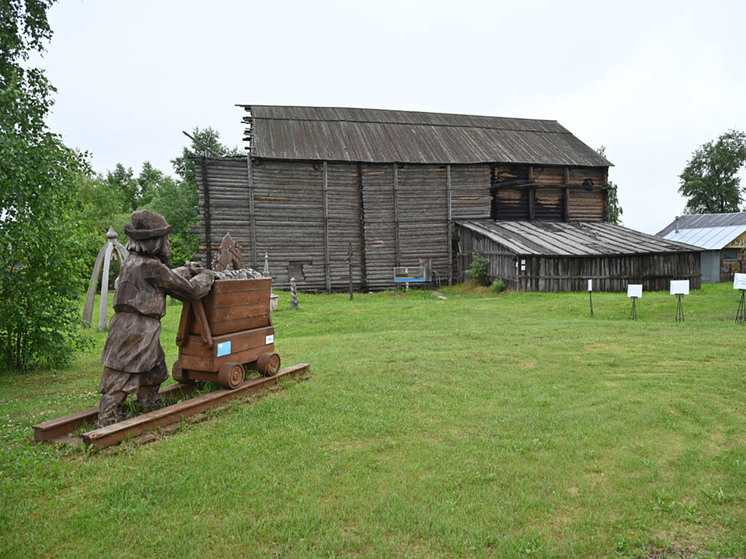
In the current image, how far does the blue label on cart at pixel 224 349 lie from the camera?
5.78 meters

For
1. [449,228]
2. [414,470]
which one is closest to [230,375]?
[414,470]

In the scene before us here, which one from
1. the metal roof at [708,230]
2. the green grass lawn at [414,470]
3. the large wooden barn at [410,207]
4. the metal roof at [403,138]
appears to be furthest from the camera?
the metal roof at [708,230]

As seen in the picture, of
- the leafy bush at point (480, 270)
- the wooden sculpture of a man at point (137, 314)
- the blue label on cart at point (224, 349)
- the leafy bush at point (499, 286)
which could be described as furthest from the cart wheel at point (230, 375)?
the leafy bush at point (480, 270)

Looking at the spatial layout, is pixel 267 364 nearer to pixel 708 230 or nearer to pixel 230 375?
pixel 230 375

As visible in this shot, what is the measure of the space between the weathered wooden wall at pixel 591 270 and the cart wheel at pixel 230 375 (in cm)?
1730

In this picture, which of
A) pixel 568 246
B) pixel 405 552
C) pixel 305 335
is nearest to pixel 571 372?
pixel 405 552

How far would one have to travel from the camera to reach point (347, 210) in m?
26.8

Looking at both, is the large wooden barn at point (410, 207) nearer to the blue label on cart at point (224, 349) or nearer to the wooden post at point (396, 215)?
the wooden post at point (396, 215)

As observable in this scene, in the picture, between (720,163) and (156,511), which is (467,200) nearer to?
(156,511)

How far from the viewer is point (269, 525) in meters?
3.23

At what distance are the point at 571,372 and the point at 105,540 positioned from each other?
21.8ft

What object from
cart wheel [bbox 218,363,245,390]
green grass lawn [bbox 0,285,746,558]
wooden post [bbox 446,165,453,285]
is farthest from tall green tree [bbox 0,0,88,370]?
wooden post [bbox 446,165,453,285]

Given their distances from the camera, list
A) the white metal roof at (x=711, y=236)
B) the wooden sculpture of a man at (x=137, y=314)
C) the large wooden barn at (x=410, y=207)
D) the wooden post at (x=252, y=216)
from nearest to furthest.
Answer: the wooden sculpture of a man at (x=137, y=314) < the large wooden barn at (x=410, y=207) < the wooden post at (x=252, y=216) < the white metal roof at (x=711, y=236)

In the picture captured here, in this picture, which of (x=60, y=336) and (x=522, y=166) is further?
(x=522, y=166)
